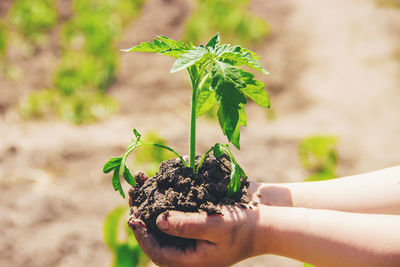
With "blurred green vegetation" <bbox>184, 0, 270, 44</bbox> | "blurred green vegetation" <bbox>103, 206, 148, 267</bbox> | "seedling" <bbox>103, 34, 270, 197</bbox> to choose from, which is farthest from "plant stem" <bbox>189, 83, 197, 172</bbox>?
"blurred green vegetation" <bbox>184, 0, 270, 44</bbox>

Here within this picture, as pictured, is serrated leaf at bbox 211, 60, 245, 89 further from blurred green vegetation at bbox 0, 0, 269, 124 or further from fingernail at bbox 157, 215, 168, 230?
blurred green vegetation at bbox 0, 0, 269, 124

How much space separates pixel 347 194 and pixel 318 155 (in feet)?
5.05

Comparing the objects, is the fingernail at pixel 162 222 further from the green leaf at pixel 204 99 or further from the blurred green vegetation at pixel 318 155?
the blurred green vegetation at pixel 318 155

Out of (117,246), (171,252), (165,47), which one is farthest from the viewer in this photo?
(117,246)

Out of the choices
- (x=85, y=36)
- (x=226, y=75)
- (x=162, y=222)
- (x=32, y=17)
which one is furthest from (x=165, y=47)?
(x=32, y=17)

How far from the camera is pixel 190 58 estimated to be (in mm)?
1126

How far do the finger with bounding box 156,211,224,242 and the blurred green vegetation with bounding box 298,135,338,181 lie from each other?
1942 mm

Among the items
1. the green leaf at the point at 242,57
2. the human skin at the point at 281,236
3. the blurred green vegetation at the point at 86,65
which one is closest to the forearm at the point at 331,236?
the human skin at the point at 281,236

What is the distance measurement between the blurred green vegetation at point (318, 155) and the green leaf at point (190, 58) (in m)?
2.09

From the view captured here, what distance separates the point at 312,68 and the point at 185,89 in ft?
4.60

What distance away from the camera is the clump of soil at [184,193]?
130 centimetres

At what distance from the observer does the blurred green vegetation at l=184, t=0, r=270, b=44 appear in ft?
15.1

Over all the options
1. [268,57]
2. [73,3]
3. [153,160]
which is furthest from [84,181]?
[73,3]

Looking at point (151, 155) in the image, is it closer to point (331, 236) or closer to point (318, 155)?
point (318, 155)
